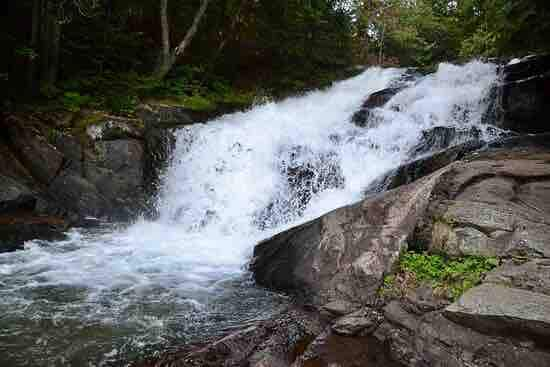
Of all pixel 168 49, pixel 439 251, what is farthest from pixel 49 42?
pixel 439 251

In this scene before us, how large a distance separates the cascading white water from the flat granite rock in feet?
7.66

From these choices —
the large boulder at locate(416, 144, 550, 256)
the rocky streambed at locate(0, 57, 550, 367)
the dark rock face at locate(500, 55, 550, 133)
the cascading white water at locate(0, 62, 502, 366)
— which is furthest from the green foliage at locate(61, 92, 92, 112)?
the dark rock face at locate(500, 55, 550, 133)

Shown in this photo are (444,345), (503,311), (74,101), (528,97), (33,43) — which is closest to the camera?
(503,311)

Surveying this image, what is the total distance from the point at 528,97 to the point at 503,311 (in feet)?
26.1

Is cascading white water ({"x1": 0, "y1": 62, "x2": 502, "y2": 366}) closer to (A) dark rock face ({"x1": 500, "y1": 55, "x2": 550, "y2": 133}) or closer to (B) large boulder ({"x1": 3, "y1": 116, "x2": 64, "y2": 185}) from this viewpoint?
(A) dark rock face ({"x1": 500, "y1": 55, "x2": 550, "y2": 133})

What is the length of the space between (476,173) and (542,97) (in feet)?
17.9

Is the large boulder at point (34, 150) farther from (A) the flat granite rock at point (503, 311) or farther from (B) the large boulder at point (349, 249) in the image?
(A) the flat granite rock at point (503, 311)

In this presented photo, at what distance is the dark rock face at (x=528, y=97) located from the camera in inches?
359

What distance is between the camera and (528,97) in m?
9.44

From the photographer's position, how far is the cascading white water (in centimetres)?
451

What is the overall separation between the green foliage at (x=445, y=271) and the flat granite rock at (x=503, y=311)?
0.99 feet

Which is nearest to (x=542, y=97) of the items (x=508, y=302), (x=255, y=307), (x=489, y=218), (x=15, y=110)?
(x=489, y=218)

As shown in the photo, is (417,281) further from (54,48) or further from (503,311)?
(54,48)

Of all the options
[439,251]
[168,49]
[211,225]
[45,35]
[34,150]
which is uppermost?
A: [168,49]
